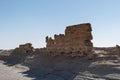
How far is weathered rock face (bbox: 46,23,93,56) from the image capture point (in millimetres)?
30494

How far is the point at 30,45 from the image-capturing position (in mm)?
59438

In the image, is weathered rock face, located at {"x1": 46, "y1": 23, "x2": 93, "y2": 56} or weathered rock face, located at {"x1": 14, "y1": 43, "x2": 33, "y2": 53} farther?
weathered rock face, located at {"x1": 14, "y1": 43, "x2": 33, "y2": 53}

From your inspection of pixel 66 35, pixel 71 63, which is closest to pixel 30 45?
pixel 66 35

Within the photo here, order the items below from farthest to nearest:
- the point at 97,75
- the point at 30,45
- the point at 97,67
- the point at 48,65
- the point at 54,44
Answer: the point at 30,45 → the point at 54,44 → the point at 48,65 → the point at 97,67 → the point at 97,75

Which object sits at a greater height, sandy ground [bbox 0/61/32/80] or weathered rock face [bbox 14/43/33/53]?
weathered rock face [bbox 14/43/33/53]

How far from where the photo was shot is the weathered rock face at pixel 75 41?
100 feet

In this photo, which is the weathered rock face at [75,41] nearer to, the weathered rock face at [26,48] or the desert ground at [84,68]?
the desert ground at [84,68]

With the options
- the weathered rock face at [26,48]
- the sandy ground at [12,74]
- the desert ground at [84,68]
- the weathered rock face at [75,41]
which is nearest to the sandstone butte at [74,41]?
the weathered rock face at [75,41]

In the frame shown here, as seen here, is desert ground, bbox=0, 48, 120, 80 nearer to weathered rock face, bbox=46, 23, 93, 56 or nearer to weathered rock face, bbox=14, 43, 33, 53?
weathered rock face, bbox=46, 23, 93, 56

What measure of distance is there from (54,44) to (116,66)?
62.5ft

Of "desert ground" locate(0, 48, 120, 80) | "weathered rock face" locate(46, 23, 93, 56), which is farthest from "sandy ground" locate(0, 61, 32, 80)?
"weathered rock face" locate(46, 23, 93, 56)

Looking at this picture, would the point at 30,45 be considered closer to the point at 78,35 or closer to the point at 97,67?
the point at 78,35

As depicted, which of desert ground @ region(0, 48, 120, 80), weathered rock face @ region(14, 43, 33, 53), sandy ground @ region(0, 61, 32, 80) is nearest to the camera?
desert ground @ region(0, 48, 120, 80)

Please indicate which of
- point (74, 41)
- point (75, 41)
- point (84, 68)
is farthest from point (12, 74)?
point (84, 68)
